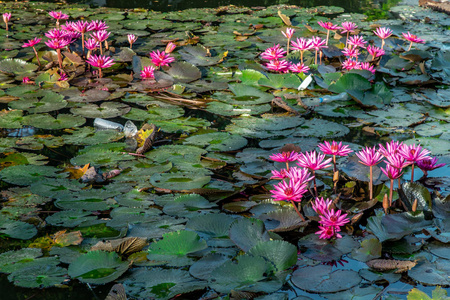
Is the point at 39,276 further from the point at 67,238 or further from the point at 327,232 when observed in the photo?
the point at 327,232

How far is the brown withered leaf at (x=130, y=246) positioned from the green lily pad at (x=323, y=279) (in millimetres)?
626

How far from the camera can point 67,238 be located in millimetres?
2021

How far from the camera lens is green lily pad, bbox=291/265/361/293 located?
1.74m

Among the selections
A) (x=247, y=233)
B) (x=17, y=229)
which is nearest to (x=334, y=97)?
(x=247, y=233)

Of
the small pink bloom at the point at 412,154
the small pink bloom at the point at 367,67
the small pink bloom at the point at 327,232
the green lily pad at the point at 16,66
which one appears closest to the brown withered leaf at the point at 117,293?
the small pink bloom at the point at 327,232

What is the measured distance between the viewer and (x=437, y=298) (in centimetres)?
160

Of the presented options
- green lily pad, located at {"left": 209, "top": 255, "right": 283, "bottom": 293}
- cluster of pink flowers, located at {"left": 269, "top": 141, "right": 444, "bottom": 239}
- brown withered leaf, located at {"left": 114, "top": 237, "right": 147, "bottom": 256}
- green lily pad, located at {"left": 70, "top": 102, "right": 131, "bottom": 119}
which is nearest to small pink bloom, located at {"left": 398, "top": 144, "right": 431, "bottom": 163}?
cluster of pink flowers, located at {"left": 269, "top": 141, "right": 444, "bottom": 239}

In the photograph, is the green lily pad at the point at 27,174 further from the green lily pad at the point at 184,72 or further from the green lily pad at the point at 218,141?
the green lily pad at the point at 184,72

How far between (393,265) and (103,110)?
2.49 m

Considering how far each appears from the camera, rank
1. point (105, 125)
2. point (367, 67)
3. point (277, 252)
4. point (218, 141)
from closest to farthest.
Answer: point (277, 252)
point (218, 141)
point (105, 125)
point (367, 67)

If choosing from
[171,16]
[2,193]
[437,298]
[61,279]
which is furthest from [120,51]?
[437,298]

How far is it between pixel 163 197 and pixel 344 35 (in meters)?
4.07

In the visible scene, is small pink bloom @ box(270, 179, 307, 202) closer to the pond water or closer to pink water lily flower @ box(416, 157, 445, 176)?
the pond water

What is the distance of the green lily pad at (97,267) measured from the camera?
1795 mm
